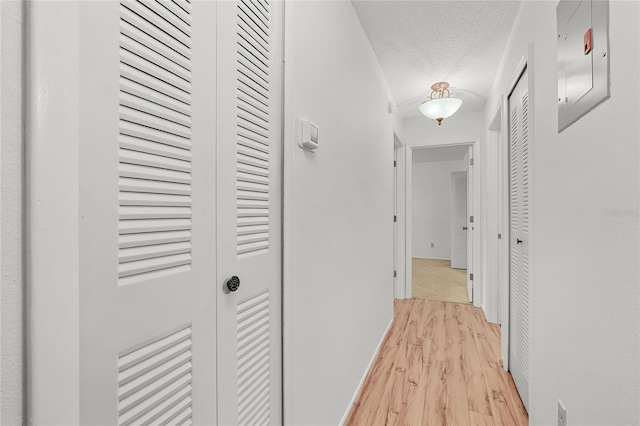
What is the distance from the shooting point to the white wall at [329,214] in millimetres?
1113

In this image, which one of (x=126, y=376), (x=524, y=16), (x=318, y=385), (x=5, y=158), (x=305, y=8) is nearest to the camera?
(x=5, y=158)

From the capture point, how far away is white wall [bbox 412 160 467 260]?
712 centimetres

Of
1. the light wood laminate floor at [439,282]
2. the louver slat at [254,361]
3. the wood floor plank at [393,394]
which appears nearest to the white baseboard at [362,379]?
the wood floor plank at [393,394]

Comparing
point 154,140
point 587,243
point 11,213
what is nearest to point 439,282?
point 587,243

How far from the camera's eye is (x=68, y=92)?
0.46 metres

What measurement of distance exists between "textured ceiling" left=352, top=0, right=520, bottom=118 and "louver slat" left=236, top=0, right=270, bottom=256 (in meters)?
1.24

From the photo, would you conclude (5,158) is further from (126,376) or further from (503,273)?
(503,273)

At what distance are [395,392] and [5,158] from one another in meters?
2.20

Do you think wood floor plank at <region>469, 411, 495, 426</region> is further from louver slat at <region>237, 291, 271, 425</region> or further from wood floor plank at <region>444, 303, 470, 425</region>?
louver slat at <region>237, 291, 271, 425</region>

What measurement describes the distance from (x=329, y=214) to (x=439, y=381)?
1543 millimetres

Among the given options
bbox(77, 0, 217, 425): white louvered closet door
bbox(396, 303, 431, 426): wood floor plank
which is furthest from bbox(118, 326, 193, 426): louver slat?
bbox(396, 303, 431, 426): wood floor plank

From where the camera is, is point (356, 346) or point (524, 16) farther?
point (356, 346)

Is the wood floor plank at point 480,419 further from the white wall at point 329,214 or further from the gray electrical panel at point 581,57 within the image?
the gray electrical panel at point 581,57

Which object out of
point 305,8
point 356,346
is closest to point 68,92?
point 305,8
